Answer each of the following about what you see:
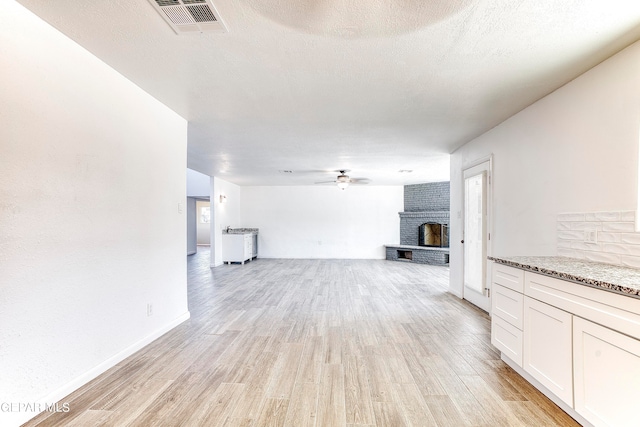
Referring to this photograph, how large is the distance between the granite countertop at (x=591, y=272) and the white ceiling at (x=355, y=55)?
1.49 m

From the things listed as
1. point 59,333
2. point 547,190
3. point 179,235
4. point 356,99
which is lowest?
point 59,333

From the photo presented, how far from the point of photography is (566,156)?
2484mm

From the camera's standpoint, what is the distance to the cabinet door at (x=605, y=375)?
1.43 m

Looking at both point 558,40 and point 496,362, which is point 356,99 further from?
point 496,362

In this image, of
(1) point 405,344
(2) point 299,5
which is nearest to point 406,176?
(1) point 405,344

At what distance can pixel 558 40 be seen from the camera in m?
1.88

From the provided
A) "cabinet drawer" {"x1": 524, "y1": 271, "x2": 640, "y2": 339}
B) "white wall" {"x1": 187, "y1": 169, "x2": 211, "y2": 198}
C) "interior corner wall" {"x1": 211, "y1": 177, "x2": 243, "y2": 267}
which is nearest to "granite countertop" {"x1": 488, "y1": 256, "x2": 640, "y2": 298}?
"cabinet drawer" {"x1": 524, "y1": 271, "x2": 640, "y2": 339}

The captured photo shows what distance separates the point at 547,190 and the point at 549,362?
1553mm

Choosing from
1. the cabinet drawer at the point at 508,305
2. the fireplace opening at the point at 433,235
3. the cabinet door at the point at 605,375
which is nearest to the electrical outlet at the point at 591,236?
the cabinet drawer at the point at 508,305

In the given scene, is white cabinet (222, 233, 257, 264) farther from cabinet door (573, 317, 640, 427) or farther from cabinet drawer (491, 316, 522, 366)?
cabinet door (573, 317, 640, 427)

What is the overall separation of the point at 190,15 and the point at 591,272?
2.89 meters

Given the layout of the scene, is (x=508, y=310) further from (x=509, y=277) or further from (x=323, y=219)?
(x=323, y=219)

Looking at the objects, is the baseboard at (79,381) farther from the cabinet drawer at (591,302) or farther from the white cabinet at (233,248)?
the white cabinet at (233,248)

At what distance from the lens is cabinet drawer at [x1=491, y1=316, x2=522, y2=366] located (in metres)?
2.26
